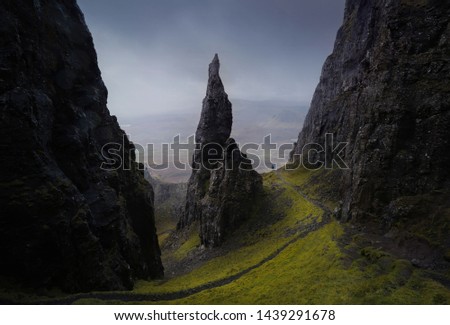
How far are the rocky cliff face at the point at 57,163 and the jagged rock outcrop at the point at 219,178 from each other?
2481 cm

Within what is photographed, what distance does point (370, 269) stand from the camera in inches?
1537

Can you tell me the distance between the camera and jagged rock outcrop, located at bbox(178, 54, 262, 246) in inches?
3322

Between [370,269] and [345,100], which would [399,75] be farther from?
[345,100]

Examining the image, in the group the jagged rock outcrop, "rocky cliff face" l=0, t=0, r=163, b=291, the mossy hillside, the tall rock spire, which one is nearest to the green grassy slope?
the mossy hillside

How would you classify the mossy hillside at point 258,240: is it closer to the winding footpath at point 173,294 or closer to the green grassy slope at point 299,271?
the green grassy slope at point 299,271

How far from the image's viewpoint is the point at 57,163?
5003 centimetres

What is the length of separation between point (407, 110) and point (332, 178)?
4541 cm

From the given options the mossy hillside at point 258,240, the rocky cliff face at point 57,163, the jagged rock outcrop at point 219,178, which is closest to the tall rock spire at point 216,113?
the jagged rock outcrop at point 219,178

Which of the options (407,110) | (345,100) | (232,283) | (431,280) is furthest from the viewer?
(345,100)

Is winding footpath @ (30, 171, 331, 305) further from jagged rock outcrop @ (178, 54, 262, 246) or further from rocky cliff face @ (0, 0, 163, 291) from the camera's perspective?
jagged rock outcrop @ (178, 54, 262, 246)

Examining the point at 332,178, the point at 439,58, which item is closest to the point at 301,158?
the point at 332,178

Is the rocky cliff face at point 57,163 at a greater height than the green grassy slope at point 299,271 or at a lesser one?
greater

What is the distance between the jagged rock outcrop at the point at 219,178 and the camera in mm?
84375

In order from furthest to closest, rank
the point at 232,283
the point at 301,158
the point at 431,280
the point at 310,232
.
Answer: the point at 301,158, the point at 310,232, the point at 232,283, the point at 431,280
